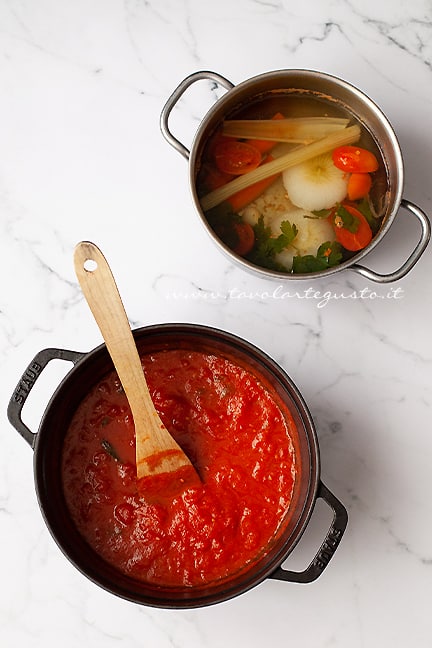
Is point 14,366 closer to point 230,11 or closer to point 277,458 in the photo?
point 277,458

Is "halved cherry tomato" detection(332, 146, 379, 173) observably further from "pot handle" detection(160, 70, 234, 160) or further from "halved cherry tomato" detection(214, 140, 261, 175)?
"pot handle" detection(160, 70, 234, 160)

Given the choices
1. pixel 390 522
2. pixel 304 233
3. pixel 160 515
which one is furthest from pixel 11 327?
pixel 390 522

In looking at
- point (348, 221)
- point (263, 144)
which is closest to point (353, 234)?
point (348, 221)

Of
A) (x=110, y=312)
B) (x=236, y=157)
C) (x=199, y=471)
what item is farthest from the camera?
(x=236, y=157)

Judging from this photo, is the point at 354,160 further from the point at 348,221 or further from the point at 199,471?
the point at 199,471

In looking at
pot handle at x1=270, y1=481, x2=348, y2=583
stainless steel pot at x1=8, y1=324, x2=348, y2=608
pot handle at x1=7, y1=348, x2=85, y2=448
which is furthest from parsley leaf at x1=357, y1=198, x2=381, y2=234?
pot handle at x1=7, y1=348, x2=85, y2=448

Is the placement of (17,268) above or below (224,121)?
below
